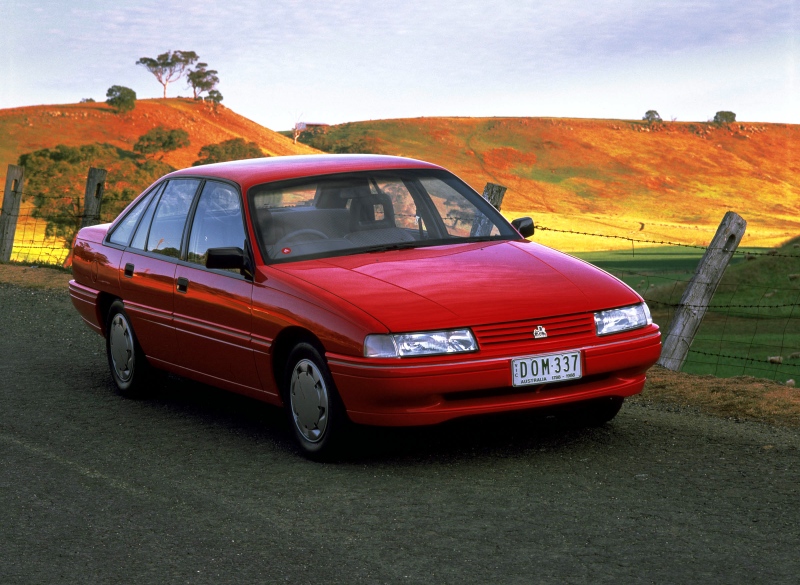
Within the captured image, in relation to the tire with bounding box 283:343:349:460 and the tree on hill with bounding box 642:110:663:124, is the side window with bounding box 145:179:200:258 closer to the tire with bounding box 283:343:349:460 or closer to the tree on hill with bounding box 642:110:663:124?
the tire with bounding box 283:343:349:460

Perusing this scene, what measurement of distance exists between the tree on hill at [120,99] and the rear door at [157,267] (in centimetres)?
10732

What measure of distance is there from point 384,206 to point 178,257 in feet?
4.55

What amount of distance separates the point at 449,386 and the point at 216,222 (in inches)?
91.0

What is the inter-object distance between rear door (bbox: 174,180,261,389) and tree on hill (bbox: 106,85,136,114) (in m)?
108

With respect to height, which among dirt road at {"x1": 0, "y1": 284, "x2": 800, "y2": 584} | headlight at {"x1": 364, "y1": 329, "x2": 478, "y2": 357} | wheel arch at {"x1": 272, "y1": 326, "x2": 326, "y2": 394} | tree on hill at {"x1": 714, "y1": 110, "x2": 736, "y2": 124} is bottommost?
dirt road at {"x1": 0, "y1": 284, "x2": 800, "y2": 584}

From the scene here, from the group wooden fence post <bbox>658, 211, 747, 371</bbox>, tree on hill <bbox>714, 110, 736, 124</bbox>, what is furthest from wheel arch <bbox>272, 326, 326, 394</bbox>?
tree on hill <bbox>714, 110, 736, 124</bbox>

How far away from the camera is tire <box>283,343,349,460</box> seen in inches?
247

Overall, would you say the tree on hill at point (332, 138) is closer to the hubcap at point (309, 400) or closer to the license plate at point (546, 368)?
the hubcap at point (309, 400)

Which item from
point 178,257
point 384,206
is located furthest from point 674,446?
point 178,257

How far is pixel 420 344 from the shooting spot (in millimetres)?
5957

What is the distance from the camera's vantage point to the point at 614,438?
6938 millimetres

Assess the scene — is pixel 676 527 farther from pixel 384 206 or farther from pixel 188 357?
pixel 188 357

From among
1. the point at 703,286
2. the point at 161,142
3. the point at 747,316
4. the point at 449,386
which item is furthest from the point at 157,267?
the point at 161,142

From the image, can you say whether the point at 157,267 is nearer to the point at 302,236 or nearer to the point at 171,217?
the point at 171,217
